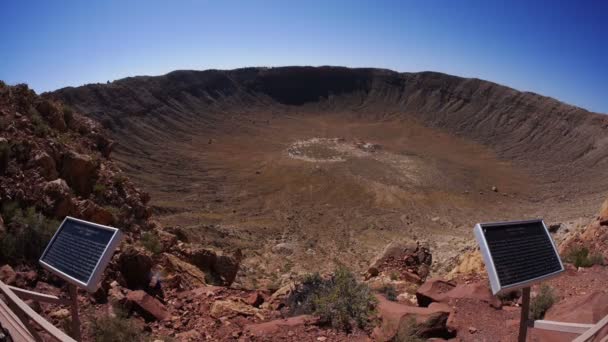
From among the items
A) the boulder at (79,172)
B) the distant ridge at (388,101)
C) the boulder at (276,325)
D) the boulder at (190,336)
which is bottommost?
the boulder at (190,336)

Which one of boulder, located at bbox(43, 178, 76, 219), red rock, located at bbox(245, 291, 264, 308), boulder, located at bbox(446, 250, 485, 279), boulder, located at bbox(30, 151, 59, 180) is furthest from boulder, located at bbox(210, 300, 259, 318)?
boulder, located at bbox(446, 250, 485, 279)

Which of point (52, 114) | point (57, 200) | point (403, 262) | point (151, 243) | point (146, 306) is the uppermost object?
point (52, 114)

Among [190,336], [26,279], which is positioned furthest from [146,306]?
[26,279]

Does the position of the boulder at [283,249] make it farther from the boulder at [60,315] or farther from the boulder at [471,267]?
the boulder at [60,315]

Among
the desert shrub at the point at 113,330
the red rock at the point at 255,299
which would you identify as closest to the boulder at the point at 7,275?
the desert shrub at the point at 113,330

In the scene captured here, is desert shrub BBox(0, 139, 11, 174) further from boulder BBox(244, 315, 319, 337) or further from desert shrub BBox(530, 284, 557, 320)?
desert shrub BBox(530, 284, 557, 320)

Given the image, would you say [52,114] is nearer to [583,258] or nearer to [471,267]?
[471,267]

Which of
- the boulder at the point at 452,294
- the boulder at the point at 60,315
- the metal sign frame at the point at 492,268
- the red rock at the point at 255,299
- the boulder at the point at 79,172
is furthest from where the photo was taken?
the boulder at the point at 79,172
